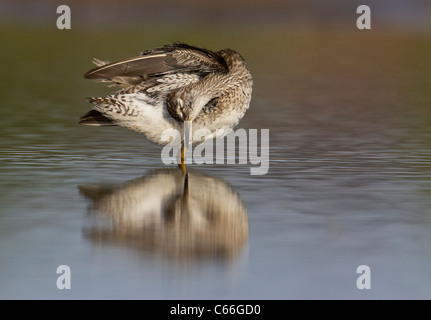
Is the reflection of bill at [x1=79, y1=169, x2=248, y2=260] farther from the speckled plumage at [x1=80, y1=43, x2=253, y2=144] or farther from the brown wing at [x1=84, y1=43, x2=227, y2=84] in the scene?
the brown wing at [x1=84, y1=43, x2=227, y2=84]

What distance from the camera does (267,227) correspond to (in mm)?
7199

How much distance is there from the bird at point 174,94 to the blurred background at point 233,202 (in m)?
0.41

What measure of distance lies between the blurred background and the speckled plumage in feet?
1.49

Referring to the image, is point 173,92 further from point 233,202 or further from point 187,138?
point 233,202

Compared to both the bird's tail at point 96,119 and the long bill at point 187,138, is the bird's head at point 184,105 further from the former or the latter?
the bird's tail at point 96,119

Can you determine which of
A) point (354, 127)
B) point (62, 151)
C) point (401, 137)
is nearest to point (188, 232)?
point (62, 151)

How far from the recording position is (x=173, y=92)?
9.52 metres

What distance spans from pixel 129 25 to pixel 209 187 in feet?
65.4

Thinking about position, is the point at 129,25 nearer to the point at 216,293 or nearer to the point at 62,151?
the point at 62,151

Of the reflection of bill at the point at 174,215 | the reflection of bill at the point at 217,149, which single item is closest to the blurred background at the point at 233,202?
the reflection of bill at the point at 174,215

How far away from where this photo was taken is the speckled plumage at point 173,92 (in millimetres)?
9508

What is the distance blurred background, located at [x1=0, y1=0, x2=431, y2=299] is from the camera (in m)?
6.00

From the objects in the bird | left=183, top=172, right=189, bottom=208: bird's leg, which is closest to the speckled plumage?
the bird

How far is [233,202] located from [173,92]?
1.88m
